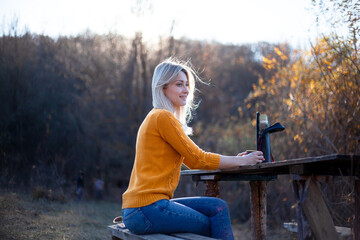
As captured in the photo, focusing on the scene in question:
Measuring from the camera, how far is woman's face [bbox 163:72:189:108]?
3207 millimetres

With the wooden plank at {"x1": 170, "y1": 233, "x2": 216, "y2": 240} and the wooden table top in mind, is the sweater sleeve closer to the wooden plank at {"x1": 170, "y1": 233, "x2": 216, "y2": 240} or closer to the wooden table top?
the wooden table top

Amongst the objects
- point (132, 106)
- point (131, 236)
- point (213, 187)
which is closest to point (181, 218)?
point (131, 236)

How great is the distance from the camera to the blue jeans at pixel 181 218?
111 inches

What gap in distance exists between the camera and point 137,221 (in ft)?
9.47

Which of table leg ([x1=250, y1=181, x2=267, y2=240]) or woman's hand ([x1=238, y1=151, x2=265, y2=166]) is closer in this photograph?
woman's hand ([x1=238, y1=151, x2=265, y2=166])

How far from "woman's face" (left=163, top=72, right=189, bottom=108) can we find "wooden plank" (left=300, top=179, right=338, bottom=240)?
3.97ft

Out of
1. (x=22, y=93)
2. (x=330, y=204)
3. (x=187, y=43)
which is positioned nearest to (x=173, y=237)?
(x=330, y=204)

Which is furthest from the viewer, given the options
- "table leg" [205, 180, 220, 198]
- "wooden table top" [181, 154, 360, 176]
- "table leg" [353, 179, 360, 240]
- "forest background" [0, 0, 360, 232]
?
"forest background" [0, 0, 360, 232]

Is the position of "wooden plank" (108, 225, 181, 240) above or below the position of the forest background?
below

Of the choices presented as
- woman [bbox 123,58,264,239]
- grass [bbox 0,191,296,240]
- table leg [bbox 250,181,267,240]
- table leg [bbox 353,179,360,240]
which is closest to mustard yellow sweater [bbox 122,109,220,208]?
woman [bbox 123,58,264,239]

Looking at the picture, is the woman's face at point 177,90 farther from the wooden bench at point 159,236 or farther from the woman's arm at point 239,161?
the wooden bench at point 159,236

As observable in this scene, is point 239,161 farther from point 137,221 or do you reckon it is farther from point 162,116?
point 137,221

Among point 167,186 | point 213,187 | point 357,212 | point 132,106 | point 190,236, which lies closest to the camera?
point 190,236

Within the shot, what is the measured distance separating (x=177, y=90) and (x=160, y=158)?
600 millimetres
